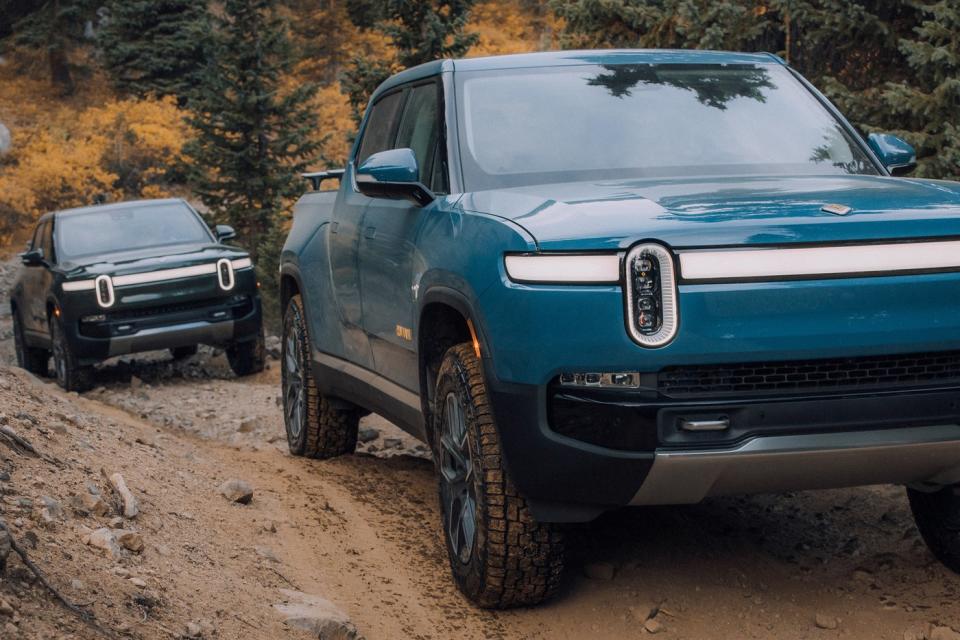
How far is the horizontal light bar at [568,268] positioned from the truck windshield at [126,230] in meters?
9.84

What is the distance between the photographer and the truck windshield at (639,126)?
5105mm

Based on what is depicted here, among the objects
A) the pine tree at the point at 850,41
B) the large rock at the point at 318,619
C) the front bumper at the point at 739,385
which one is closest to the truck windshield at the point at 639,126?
the front bumper at the point at 739,385

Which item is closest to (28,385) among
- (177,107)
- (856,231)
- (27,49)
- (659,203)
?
(659,203)

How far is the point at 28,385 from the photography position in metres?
7.90

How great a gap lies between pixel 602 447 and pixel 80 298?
369 inches

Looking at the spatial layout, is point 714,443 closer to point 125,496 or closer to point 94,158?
point 125,496

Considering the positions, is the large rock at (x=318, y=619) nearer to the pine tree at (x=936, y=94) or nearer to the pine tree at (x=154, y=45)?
the pine tree at (x=936, y=94)

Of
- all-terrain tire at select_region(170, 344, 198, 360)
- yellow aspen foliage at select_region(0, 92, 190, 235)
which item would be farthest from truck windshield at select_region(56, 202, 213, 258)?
yellow aspen foliage at select_region(0, 92, 190, 235)

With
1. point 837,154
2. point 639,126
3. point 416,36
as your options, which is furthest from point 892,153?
point 416,36

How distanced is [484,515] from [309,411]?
322 cm

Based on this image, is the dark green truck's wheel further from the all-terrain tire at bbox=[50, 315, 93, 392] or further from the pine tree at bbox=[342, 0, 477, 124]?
the pine tree at bbox=[342, 0, 477, 124]

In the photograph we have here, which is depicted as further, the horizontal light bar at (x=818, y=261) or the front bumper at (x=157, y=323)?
the front bumper at (x=157, y=323)

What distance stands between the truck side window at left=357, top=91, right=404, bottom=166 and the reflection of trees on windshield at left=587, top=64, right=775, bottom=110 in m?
1.19

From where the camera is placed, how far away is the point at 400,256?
207 inches
